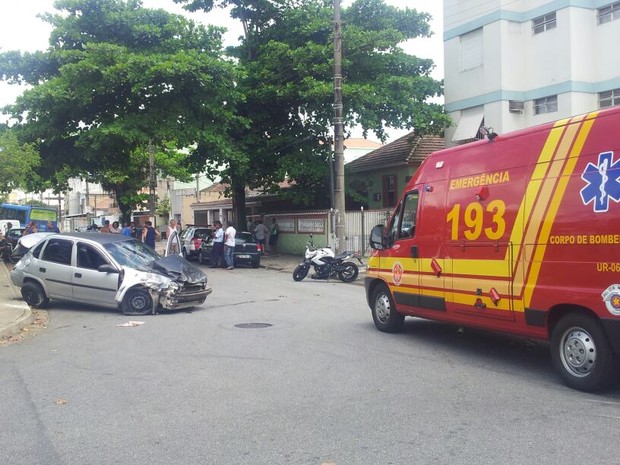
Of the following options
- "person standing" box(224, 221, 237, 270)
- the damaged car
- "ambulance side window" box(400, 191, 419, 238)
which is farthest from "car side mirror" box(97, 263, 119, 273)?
"person standing" box(224, 221, 237, 270)

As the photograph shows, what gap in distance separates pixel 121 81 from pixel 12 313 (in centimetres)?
1264

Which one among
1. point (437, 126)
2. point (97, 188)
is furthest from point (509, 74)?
point (97, 188)

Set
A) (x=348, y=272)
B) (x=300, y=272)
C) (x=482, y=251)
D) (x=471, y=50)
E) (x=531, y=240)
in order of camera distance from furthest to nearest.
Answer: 1. (x=471, y=50)
2. (x=300, y=272)
3. (x=348, y=272)
4. (x=482, y=251)
5. (x=531, y=240)

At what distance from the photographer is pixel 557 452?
14.8 feet

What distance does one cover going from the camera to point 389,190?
30.6m

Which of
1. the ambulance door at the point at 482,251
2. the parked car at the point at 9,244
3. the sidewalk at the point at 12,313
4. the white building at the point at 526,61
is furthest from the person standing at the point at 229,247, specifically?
the ambulance door at the point at 482,251

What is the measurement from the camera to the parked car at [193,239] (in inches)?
1002

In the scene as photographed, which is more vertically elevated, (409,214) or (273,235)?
(409,214)

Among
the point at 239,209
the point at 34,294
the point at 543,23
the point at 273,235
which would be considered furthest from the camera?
the point at 273,235

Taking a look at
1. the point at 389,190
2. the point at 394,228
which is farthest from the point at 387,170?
the point at 394,228

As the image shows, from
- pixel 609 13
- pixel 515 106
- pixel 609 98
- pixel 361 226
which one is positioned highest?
pixel 609 13

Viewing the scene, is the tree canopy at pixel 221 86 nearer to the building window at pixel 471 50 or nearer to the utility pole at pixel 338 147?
the building window at pixel 471 50

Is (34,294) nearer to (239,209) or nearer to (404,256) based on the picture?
(404,256)

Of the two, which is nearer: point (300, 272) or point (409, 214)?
point (409, 214)
